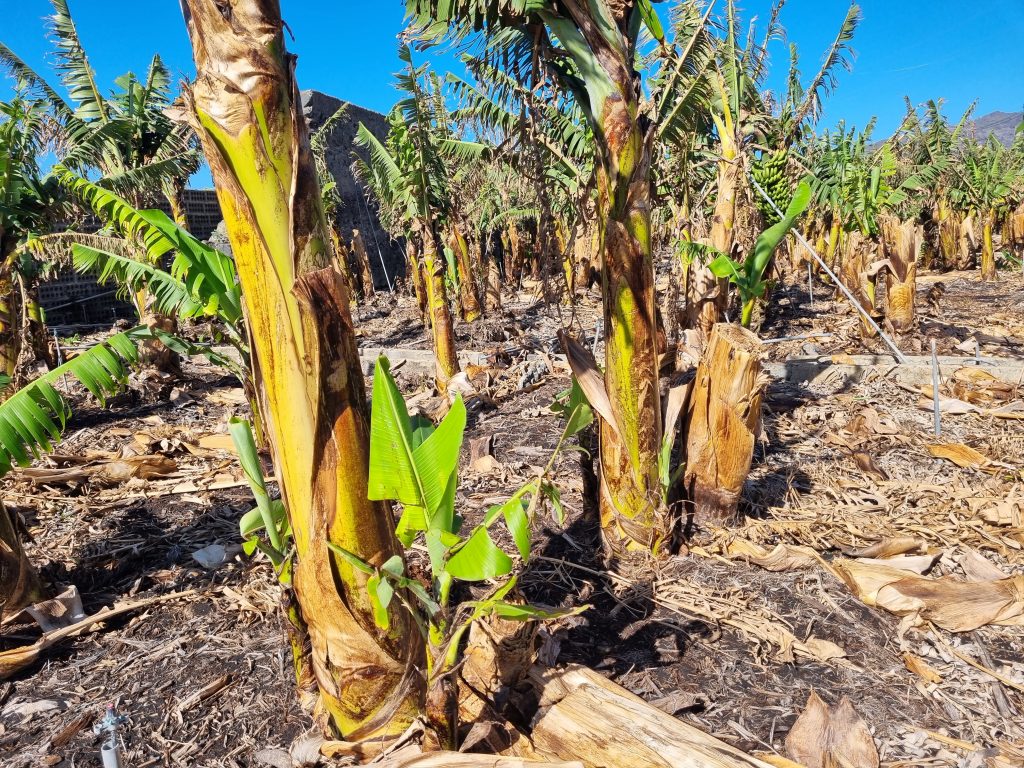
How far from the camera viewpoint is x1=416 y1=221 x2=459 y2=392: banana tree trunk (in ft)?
23.5

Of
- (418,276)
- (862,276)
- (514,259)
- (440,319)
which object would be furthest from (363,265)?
(862,276)

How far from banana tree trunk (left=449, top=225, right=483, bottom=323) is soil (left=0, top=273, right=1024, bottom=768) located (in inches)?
254

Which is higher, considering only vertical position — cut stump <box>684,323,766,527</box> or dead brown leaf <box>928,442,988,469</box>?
cut stump <box>684,323,766,527</box>

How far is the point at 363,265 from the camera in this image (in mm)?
15734

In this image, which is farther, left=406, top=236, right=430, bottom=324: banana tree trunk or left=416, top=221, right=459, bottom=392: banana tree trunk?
left=406, top=236, right=430, bottom=324: banana tree trunk

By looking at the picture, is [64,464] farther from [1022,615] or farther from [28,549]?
[1022,615]

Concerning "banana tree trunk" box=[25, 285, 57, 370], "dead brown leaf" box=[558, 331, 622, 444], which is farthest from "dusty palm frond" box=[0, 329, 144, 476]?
"banana tree trunk" box=[25, 285, 57, 370]

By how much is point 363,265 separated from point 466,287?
4940mm

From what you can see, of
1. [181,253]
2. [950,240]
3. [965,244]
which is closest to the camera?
[181,253]

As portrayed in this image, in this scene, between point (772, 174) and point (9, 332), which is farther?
point (772, 174)

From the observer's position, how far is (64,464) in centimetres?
514

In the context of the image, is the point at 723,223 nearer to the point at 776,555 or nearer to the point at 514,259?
the point at 776,555

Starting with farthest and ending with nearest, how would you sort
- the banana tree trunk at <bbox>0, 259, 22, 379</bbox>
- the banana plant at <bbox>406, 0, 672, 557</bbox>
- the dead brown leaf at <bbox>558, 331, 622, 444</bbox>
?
the banana tree trunk at <bbox>0, 259, 22, 379</bbox>, the dead brown leaf at <bbox>558, 331, 622, 444</bbox>, the banana plant at <bbox>406, 0, 672, 557</bbox>

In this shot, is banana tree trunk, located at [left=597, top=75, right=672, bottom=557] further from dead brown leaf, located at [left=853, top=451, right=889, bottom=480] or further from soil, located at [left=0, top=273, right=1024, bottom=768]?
dead brown leaf, located at [left=853, top=451, right=889, bottom=480]
